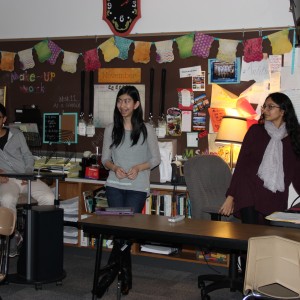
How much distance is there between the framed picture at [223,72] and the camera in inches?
199

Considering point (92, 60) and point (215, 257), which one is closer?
point (215, 257)

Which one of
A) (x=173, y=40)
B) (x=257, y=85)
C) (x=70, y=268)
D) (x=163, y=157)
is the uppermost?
(x=173, y=40)

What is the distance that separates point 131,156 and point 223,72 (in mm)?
1504

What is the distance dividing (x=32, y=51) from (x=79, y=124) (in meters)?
1.02

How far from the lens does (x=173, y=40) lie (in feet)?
17.4

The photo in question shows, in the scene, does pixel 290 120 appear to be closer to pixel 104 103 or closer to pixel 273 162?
pixel 273 162

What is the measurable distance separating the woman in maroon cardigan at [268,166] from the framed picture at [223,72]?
1276mm

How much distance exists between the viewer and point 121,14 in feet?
18.1

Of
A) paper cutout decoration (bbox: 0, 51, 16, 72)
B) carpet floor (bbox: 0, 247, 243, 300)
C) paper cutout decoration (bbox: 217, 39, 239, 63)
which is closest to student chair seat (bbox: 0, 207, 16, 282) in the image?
carpet floor (bbox: 0, 247, 243, 300)

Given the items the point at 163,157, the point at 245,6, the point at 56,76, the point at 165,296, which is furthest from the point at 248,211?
the point at 56,76

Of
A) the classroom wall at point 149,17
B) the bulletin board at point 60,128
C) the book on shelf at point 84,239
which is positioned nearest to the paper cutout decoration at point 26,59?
the classroom wall at point 149,17

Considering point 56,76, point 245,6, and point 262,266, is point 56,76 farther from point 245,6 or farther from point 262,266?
point 262,266

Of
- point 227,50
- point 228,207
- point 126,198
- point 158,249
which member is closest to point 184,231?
point 228,207

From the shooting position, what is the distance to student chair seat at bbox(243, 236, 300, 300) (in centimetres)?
246
